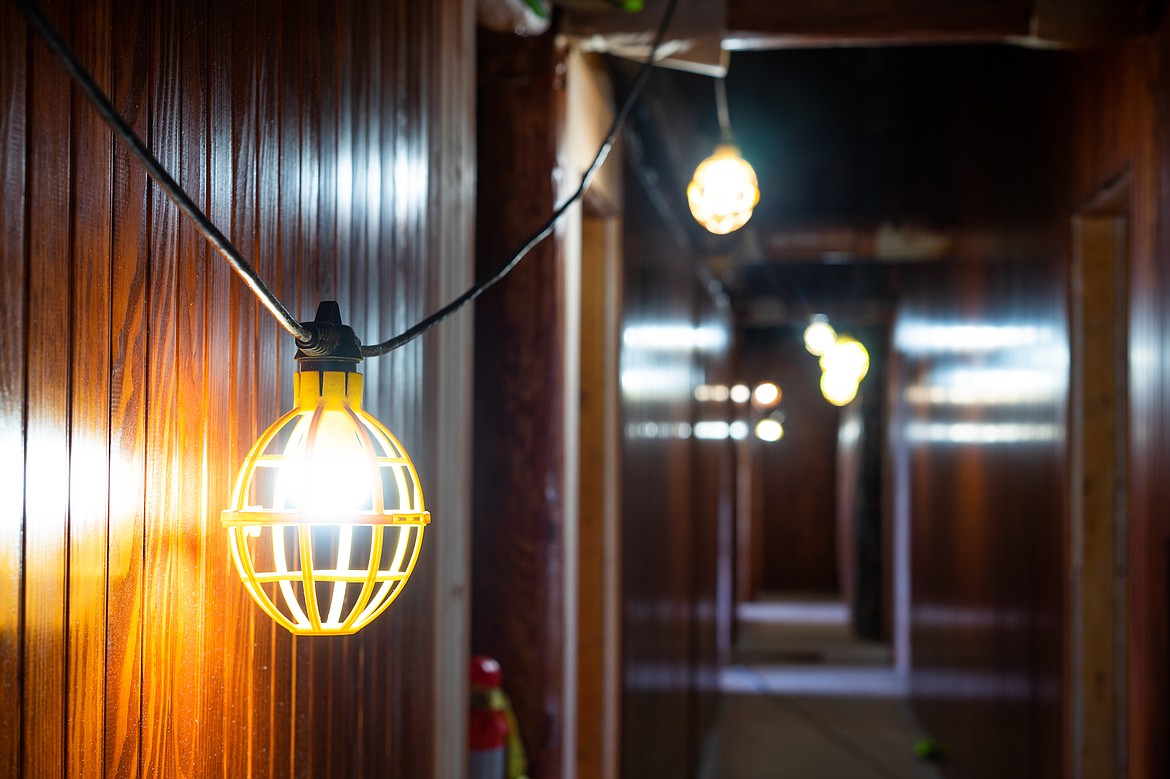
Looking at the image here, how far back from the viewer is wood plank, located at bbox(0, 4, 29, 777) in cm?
93

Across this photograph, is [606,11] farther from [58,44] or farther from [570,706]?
[58,44]

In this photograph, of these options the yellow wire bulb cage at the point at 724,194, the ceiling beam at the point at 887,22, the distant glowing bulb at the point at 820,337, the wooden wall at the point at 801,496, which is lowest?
the wooden wall at the point at 801,496

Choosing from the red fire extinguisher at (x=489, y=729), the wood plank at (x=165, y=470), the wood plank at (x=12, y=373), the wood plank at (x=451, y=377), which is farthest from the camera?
the red fire extinguisher at (x=489, y=729)

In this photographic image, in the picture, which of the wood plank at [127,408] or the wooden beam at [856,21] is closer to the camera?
the wood plank at [127,408]

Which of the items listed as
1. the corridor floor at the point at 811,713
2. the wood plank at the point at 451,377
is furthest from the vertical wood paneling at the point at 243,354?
the corridor floor at the point at 811,713

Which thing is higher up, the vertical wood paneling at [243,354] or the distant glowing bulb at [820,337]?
the distant glowing bulb at [820,337]

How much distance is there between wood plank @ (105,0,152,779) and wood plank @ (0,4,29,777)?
0.14m

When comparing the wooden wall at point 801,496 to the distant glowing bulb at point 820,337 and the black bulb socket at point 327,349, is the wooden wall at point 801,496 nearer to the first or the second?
the distant glowing bulb at point 820,337

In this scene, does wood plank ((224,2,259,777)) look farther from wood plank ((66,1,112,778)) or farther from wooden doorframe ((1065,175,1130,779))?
Result: wooden doorframe ((1065,175,1130,779))

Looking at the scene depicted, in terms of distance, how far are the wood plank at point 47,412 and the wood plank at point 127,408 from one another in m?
0.08

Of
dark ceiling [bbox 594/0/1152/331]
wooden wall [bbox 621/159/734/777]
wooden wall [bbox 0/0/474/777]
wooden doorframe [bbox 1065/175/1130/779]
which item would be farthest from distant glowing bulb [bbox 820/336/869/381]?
wooden wall [bbox 0/0/474/777]

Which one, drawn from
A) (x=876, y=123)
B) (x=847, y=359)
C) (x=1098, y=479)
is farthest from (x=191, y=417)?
(x=876, y=123)

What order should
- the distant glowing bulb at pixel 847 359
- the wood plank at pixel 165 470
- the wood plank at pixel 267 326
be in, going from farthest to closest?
the distant glowing bulb at pixel 847 359 → the wood plank at pixel 267 326 → the wood plank at pixel 165 470

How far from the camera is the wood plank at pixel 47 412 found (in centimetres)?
97
